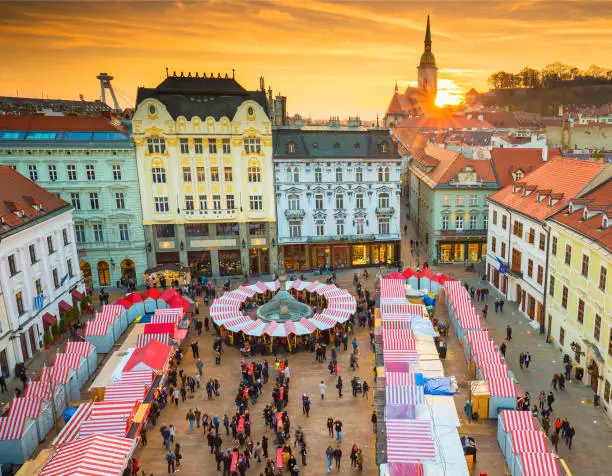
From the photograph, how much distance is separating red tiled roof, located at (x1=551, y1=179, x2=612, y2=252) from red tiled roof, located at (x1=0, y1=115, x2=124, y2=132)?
40822 mm

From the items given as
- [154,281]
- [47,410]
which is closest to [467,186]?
[154,281]

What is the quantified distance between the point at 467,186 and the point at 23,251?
136 ft

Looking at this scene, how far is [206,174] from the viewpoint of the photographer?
157 feet

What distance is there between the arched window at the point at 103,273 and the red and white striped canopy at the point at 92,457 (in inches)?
1207

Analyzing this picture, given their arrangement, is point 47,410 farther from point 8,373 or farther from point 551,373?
point 551,373

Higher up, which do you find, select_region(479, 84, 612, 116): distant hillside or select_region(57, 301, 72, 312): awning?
select_region(479, 84, 612, 116): distant hillside

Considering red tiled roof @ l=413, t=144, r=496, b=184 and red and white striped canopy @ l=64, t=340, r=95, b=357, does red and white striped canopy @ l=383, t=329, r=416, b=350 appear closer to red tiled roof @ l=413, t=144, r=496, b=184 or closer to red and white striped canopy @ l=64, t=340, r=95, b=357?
red and white striped canopy @ l=64, t=340, r=95, b=357

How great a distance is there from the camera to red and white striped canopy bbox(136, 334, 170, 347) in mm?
30891

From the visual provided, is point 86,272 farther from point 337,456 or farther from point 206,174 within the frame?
point 337,456

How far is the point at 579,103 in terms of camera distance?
137m

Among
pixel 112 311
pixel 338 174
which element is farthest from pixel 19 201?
pixel 338 174

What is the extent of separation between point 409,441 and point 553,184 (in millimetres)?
28012

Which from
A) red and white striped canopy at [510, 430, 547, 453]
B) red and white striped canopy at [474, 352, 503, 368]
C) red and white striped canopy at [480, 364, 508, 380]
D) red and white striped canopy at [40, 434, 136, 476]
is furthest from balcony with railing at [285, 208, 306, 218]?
red and white striped canopy at [510, 430, 547, 453]

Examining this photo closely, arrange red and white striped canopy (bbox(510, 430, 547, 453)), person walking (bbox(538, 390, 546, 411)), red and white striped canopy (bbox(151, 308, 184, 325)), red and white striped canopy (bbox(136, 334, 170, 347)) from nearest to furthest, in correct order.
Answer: red and white striped canopy (bbox(510, 430, 547, 453)) < person walking (bbox(538, 390, 546, 411)) < red and white striped canopy (bbox(136, 334, 170, 347)) < red and white striped canopy (bbox(151, 308, 184, 325))
